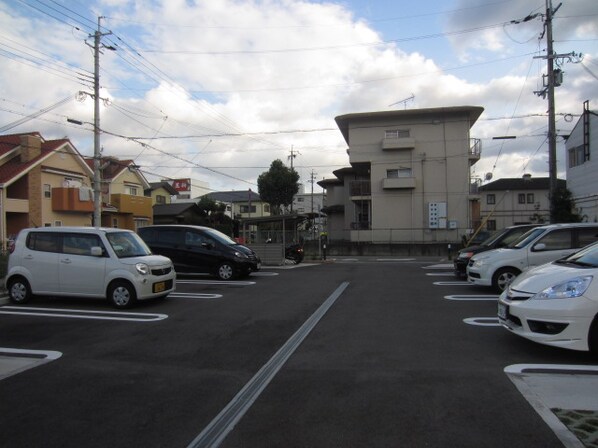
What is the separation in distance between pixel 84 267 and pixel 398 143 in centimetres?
3121

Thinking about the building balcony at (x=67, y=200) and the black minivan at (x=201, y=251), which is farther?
the building balcony at (x=67, y=200)

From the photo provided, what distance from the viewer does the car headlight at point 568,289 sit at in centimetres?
545

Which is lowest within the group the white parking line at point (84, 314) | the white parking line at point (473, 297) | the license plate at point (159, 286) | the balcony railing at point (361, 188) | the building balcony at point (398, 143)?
the white parking line at point (84, 314)

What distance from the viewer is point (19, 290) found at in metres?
10.1

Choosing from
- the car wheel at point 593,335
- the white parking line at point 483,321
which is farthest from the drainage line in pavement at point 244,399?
the car wheel at point 593,335

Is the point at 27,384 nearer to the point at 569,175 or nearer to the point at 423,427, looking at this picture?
A: the point at 423,427

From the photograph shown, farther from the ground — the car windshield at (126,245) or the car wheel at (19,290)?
the car windshield at (126,245)

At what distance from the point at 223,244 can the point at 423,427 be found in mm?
12129

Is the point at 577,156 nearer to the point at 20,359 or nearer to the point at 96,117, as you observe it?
the point at 96,117

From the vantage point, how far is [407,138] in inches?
1471

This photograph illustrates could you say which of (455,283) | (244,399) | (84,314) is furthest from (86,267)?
(455,283)

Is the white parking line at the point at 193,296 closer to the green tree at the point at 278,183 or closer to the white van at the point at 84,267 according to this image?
the white van at the point at 84,267

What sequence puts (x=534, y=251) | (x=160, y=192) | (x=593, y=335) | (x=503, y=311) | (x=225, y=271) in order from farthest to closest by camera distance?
(x=160, y=192) < (x=225, y=271) < (x=534, y=251) < (x=503, y=311) < (x=593, y=335)

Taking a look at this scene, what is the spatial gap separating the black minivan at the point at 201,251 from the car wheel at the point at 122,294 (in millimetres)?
5634
